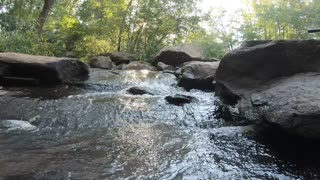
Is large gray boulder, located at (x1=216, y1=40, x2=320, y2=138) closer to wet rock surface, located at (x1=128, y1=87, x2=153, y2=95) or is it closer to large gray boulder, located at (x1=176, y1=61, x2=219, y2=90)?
large gray boulder, located at (x1=176, y1=61, x2=219, y2=90)

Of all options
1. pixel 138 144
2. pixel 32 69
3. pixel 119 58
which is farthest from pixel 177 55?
Result: pixel 138 144

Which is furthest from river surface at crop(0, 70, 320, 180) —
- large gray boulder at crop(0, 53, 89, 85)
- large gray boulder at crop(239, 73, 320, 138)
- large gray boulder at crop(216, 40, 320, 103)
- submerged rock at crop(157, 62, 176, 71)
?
submerged rock at crop(157, 62, 176, 71)

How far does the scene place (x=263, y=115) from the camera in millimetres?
4141

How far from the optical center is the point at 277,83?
497cm

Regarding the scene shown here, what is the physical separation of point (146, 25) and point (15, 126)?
535 inches

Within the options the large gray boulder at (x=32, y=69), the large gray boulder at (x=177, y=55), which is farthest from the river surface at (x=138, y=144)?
the large gray boulder at (x=177, y=55)

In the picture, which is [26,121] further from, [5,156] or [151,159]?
[151,159]

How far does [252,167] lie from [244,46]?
11.0 feet

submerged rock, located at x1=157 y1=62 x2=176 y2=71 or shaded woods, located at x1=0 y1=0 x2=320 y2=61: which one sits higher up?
shaded woods, located at x1=0 y1=0 x2=320 y2=61

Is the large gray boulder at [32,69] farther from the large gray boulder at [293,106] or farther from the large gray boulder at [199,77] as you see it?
the large gray boulder at [293,106]

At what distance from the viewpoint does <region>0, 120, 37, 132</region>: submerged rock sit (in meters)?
4.42

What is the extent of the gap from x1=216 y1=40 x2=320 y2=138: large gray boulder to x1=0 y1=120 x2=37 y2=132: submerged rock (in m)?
3.21

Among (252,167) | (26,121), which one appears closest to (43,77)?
(26,121)

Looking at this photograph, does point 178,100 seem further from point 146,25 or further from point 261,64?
point 146,25
